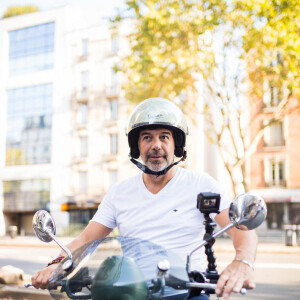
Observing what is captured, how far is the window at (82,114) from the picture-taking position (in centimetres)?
3425

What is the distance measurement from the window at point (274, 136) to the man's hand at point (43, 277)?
28354mm

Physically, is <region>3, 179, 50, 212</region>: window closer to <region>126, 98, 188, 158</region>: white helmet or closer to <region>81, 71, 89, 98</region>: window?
<region>81, 71, 89, 98</region>: window

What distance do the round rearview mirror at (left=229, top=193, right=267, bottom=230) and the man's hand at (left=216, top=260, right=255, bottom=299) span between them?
0.17 m

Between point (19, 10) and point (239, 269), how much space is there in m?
42.2

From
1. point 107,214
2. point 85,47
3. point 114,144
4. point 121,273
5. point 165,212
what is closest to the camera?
point 121,273

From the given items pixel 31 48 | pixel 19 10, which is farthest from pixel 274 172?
pixel 19 10

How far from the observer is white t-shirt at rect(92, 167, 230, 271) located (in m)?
2.22

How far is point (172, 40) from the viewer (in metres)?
14.6

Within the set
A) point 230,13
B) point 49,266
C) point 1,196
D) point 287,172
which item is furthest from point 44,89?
point 49,266

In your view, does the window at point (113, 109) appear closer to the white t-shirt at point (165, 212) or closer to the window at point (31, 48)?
the window at point (31, 48)

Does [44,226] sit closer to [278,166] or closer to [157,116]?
[157,116]

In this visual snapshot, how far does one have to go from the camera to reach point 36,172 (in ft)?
115

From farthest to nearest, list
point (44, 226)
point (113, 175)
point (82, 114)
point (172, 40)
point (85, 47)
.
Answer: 1. point (85, 47)
2. point (82, 114)
3. point (113, 175)
4. point (172, 40)
5. point (44, 226)

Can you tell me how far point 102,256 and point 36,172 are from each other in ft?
113
